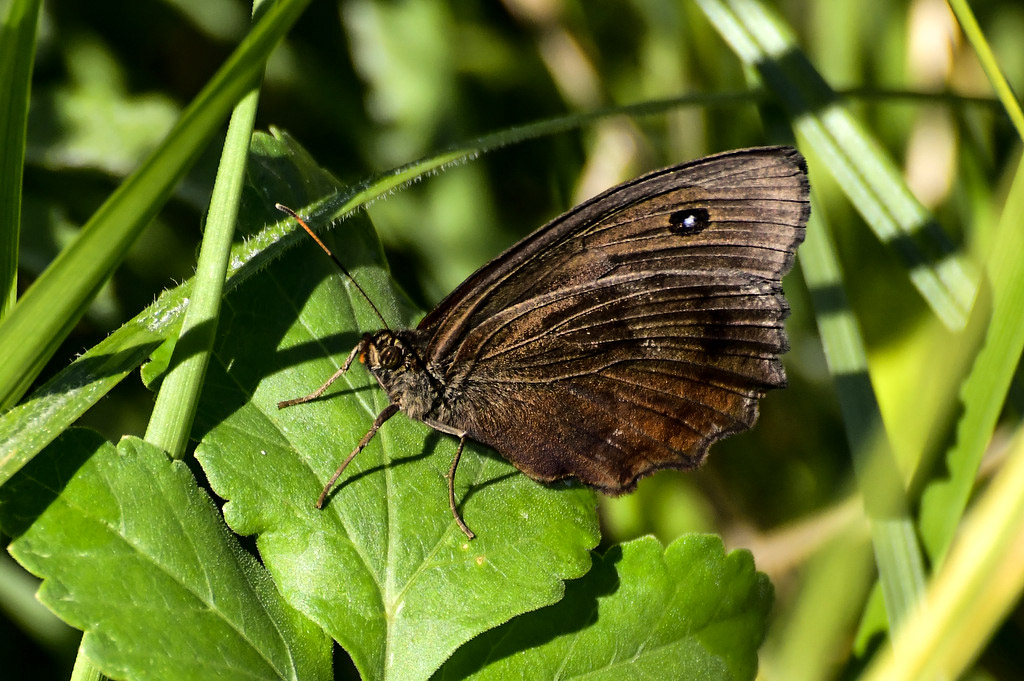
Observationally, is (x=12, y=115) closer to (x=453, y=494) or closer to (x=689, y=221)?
(x=453, y=494)

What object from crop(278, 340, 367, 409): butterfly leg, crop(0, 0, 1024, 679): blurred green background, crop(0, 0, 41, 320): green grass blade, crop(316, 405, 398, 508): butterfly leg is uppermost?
crop(0, 0, 1024, 679): blurred green background

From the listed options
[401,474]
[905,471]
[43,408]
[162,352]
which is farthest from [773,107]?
[43,408]

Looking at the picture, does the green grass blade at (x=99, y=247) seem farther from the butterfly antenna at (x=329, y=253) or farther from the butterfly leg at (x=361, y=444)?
the butterfly leg at (x=361, y=444)

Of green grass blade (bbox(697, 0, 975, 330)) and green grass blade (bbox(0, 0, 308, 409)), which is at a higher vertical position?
green grass blade (bbox(697, 0, 975, 330))

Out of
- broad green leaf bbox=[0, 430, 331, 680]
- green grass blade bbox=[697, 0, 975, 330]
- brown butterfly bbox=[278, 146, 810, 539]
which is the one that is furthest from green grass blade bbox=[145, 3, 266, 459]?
green grass blade bbox=[697, 0, 975, 330]

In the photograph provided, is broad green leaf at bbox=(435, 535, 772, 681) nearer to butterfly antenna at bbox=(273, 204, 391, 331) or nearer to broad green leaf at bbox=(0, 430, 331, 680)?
broad green leaf at bbox=(0, 430, 331, 680)
